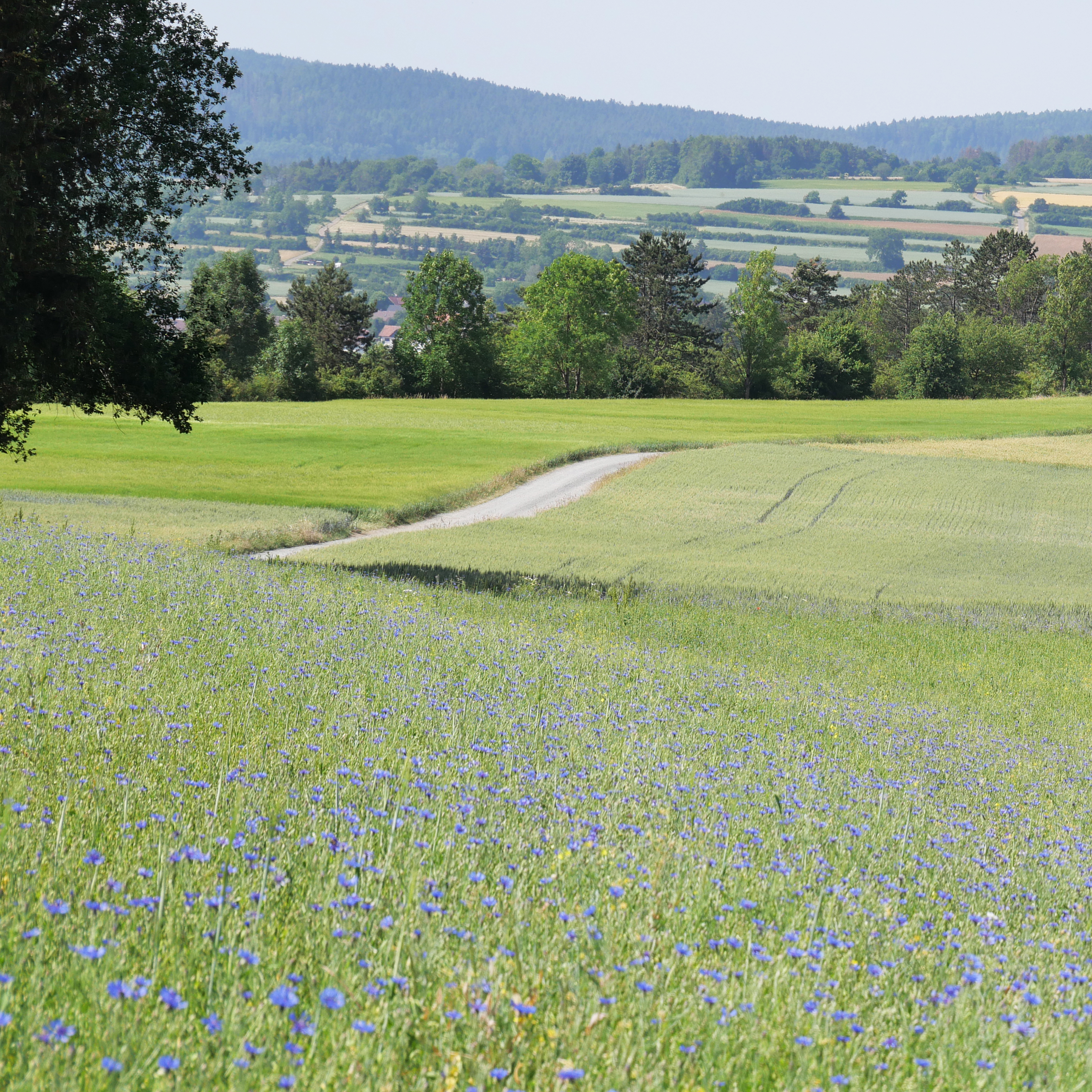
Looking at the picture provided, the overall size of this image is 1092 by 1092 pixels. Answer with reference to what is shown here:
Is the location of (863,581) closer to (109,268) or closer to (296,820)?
(109,268)

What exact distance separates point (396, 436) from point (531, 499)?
16.6 meters

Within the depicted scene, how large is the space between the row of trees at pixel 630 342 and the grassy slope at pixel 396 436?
51.5 ft

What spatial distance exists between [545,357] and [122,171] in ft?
299

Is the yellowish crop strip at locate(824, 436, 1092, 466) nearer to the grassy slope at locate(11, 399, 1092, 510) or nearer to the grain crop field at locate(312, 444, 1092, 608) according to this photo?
the grassy slope at locate(11, 399, 1092, 510)

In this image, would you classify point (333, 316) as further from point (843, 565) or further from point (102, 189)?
point (102, 189)

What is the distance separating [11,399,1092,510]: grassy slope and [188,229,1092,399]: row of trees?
1569cm

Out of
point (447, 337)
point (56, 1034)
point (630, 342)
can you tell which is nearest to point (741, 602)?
point (56, 1034)

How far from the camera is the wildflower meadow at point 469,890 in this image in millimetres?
2785

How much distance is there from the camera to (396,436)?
5969cm

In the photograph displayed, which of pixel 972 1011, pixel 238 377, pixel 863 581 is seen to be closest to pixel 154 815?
pixel 972 1011

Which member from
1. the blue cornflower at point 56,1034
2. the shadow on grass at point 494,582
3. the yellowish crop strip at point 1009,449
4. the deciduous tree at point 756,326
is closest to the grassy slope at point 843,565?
the shadow on grass at point 494,582

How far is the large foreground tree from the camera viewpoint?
14.9 m

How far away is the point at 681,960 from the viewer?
146 inches

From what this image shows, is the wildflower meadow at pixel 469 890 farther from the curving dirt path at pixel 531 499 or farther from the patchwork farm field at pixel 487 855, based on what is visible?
the curving dirt path at pixel 531 499
